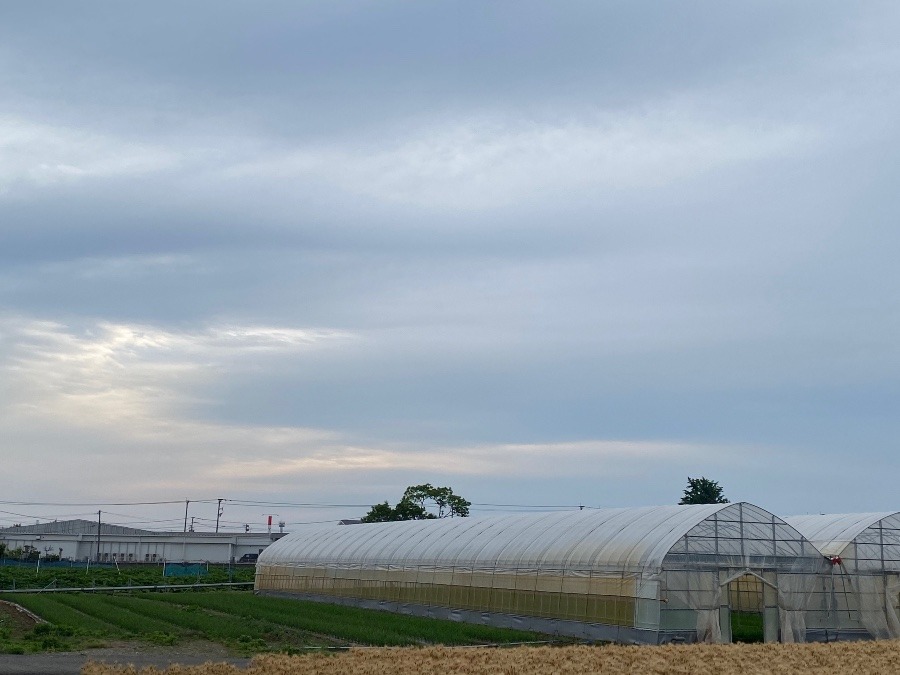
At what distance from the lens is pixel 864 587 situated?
115 feet

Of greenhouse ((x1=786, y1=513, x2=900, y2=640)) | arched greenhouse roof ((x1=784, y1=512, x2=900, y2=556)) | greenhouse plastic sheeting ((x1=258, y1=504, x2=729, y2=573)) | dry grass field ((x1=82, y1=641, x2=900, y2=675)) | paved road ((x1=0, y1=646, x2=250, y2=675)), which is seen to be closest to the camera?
dry grass field ((x1=82, y1=641, x2=900, y2=675))

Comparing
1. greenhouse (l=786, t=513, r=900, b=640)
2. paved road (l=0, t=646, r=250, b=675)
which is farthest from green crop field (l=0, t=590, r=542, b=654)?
greenhouse (l=786, t=513, r=900, b=640)

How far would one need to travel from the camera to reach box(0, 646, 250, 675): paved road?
24.6 meters

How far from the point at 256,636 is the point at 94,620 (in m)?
9.02

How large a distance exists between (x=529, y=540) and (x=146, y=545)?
302 ft

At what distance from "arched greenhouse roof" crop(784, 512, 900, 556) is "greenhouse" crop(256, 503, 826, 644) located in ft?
11.5

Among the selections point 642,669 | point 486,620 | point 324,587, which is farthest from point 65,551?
point 642,669

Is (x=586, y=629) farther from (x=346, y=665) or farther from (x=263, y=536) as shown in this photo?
(x=263, y=536)

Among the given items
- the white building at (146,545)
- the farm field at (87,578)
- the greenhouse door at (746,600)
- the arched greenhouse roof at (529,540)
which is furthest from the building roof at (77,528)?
the greenhouse door at (746,600)

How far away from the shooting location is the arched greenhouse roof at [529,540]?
109 feet

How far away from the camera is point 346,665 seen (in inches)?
957

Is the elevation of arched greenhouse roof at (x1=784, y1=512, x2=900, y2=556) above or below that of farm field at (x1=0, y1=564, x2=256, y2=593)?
above

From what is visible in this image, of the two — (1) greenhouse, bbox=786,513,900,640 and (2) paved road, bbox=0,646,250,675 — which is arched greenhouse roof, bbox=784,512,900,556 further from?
(2) paved road, bbox=0,646,250,675

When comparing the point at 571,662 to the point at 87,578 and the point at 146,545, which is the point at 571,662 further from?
the point at 146,545
